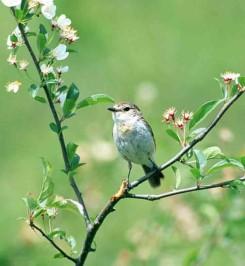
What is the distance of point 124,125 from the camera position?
5.34m

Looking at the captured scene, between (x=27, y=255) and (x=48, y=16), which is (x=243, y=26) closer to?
(x=27, y=255)

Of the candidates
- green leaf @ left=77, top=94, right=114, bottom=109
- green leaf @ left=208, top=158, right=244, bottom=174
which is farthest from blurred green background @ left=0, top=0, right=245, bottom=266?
green leaf @ left=208, top=158, right=244, bottom=174

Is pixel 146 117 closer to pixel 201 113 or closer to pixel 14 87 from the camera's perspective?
pixel 201 113

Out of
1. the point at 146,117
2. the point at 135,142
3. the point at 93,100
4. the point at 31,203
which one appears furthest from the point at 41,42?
the point at 146,117

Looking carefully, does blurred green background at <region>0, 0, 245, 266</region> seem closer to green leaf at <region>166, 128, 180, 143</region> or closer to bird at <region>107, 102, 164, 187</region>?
bird at <region>107, 102, 164, 187</region>

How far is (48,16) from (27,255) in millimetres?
2369

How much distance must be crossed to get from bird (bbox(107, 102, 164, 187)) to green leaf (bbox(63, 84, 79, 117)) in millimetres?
2001

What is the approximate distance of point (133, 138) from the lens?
523 cm

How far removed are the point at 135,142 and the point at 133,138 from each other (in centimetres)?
4

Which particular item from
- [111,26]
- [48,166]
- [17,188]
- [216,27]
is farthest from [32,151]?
[48,166]

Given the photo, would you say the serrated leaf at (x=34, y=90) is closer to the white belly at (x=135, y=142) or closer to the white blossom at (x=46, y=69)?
the white blossom at (x=46, y=69)

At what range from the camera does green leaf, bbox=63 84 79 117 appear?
303 cm

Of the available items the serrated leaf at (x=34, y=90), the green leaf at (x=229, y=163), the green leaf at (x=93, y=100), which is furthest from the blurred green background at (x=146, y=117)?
the green leaf at (x=229, y=163)

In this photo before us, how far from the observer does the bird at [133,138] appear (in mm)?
5129
